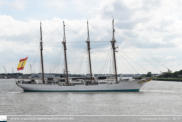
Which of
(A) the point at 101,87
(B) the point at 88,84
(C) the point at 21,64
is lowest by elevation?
(A) the point at 101,87

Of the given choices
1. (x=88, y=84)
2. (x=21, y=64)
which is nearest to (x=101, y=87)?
(x=88, y=84)

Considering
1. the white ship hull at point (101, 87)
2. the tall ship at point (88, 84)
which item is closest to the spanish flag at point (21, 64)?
the tall ship at point (88, 84)

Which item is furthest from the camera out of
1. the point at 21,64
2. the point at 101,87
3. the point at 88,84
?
the point at 21,64

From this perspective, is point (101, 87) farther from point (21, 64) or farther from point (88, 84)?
point (21, 64)

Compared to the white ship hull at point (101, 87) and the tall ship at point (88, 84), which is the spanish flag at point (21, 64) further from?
the white ship hull at point (101, 87)

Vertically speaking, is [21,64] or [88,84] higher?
[21,64]

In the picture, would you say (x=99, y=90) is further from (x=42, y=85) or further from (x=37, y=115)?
(x=37, y=115)

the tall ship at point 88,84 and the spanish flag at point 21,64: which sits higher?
the spanish flag at point 21,64

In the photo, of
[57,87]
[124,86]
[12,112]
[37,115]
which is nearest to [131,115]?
[37,115]

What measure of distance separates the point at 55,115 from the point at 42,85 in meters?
42.1

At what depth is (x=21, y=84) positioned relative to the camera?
263 feet

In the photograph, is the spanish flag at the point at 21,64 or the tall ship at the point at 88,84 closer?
the tall ship at the point at 88,84

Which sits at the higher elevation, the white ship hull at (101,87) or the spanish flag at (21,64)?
the spanish flag at (21,64)

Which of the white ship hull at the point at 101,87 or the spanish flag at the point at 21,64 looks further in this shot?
the spanish flag at the point at 21,64
